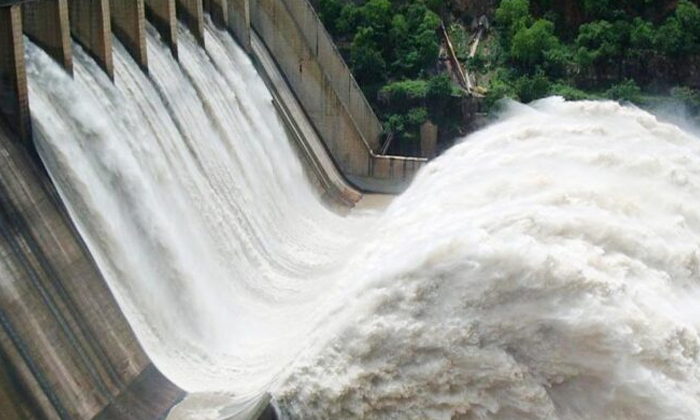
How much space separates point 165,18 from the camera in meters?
17.5

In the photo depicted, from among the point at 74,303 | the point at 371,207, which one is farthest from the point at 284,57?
the point at 74,303

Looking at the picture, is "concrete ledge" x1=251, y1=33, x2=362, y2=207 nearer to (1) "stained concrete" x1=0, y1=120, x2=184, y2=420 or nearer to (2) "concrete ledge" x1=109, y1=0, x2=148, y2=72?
(2) "concrete ledge" x1=109, y1=0, x2=148, y2=72

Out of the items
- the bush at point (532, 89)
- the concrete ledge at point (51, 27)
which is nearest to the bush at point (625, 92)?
the bush at point (532, 89)

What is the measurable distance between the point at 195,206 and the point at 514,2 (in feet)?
48.7

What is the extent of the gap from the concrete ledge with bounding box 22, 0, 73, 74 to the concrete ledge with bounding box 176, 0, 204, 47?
5.04 m

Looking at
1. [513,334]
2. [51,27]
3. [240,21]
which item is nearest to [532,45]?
[240,21]

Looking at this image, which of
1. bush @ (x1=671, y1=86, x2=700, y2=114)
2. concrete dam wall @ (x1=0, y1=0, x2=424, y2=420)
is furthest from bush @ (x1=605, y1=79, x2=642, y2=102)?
concrete dam wall @ (x1=0, y1=0, x2=424, y2=420)

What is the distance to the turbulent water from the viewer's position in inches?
395

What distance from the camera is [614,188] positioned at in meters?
13.4

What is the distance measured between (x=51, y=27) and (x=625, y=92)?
1555 cm

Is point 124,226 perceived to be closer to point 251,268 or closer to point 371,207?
point 251,268

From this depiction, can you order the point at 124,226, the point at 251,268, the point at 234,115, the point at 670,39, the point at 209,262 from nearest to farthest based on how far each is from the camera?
1. the point at 124,226
2. the point at 209,262
3. the point at 251,268
4. the point at 234,115
5. the point at 670,39

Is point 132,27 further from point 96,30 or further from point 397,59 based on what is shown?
point 397,59

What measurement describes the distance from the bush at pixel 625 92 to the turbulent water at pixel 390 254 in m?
6.21
